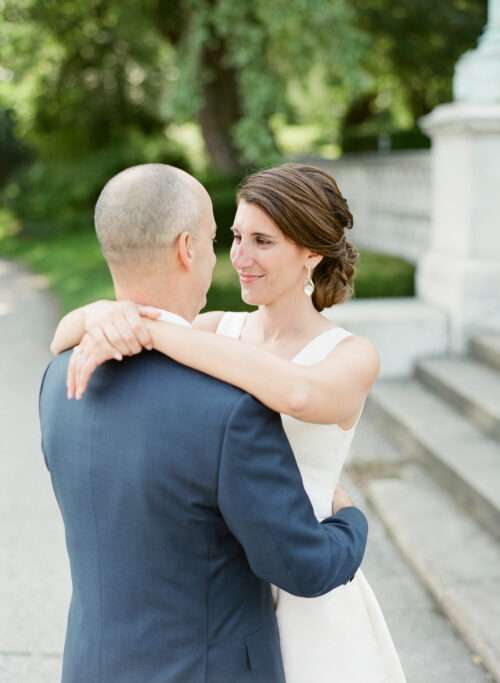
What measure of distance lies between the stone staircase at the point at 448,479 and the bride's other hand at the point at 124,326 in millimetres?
2327

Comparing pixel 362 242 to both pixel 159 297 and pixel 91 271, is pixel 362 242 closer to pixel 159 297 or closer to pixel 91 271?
pixel 91 271

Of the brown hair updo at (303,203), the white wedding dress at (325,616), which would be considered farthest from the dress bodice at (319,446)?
the brown hair updo at (303,203)

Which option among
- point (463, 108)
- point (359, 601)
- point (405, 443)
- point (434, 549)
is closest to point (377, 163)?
point (463, 108)

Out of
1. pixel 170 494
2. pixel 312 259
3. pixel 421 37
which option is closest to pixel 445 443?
pixel 312 259

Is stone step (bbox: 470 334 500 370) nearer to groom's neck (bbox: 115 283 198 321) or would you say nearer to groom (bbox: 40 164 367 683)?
groom (bbox: 40 164 367 683)

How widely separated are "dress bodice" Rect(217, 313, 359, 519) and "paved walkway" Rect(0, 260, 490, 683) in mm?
1700

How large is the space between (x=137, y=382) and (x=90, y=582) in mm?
407

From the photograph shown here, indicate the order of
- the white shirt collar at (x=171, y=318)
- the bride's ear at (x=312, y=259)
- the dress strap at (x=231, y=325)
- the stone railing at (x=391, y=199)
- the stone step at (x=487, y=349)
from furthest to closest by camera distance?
the stone railing at (x=391, y=199), the stone step at (x=487, y=349), the dress strap at (x=231, y=325), the bride's ear at (x=312, y=259), the white shirt collar at (x=171, y=318)

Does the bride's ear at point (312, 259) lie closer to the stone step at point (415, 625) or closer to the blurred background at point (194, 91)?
the stone step at point (415, 625)

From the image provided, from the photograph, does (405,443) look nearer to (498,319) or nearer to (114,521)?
(498,319)

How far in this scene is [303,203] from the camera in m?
1.96

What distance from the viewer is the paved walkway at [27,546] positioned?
138 inches

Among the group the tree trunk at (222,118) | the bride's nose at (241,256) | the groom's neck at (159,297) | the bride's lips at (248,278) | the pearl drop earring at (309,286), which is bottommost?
the tree trunk at (222,118)

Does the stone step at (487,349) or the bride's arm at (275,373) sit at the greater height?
the bride's arm at (275,373)
